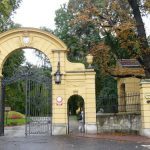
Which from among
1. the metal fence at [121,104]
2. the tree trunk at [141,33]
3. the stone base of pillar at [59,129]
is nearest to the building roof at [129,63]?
the metal fence at [121,104]

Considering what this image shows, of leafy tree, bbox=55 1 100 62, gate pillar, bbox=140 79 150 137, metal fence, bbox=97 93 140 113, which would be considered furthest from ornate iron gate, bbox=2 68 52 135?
leafy tree, bbox=55 1 100 62

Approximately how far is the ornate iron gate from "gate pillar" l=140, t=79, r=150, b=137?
5.79m

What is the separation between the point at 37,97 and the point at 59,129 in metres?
2.58

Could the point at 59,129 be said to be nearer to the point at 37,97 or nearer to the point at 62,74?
the point at 37,97

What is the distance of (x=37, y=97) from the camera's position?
24406mm

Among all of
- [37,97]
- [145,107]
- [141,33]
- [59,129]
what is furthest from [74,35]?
[145,107]

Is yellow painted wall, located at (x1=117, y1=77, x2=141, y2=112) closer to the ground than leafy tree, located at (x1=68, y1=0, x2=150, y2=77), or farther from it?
closer to the ground

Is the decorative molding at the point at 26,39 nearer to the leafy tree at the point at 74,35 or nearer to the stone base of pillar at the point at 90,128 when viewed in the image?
the stone base of pillar at the point at 90,128

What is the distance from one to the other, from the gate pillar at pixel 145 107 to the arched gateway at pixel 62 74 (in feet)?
10.4

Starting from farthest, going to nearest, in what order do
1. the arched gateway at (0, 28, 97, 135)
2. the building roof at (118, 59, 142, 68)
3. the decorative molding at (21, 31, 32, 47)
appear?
the building roof at (118, 59, 142, 68) → the decorative molding at (21, 31, 32, 47) → the arched gateway at (0, 28, 97, 135)

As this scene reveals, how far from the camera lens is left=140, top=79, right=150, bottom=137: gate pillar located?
69.8 ft

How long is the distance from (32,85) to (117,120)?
590cm

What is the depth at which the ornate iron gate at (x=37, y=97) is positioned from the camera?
2377 centimetres

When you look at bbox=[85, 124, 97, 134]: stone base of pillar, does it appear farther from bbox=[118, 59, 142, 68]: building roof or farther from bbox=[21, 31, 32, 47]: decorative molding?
bbox=[118, 59, 142, 68]: building roof
